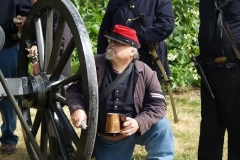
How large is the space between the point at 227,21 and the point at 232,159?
1097mm

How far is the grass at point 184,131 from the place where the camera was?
4.85m

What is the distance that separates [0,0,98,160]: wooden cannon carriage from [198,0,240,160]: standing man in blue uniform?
1037 millimetres

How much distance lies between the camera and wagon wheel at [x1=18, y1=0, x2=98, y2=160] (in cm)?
290

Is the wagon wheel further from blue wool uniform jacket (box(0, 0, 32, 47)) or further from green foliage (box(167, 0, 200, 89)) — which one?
green foliage (box(167, 0, 200, 89))

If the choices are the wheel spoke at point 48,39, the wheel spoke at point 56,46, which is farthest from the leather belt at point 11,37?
the wheel spoke at point 56,46

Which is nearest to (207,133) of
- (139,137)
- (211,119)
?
(211,119)

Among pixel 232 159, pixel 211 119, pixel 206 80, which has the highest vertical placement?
pixel 206 80

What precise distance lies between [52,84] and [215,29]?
125cm

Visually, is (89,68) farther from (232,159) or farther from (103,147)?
(232,159)

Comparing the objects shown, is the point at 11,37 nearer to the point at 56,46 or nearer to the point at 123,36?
the point at 56,46

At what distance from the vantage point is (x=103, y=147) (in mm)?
3521

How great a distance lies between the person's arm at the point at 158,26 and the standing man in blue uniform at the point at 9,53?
39.5 inches

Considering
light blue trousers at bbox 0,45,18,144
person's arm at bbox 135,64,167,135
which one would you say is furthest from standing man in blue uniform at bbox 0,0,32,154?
person's arm at bbox 135,64,167,135

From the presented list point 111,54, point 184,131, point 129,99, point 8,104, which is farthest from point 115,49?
point 184,131
